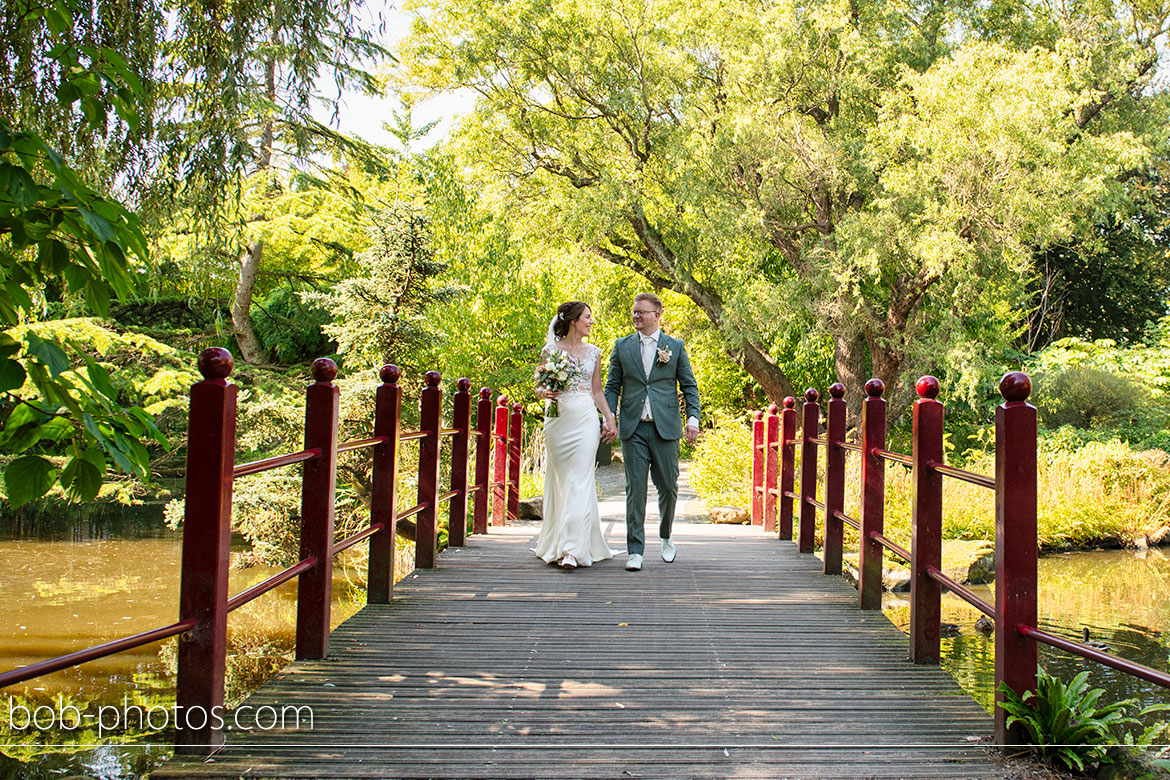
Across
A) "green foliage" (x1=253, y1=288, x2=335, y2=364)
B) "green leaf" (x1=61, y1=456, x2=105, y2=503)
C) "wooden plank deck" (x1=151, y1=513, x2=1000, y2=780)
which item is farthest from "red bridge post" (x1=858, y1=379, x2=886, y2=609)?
"green foliage" (x1=253, y1=288, x2=335, y2=364)

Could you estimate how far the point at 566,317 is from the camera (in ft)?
21.4

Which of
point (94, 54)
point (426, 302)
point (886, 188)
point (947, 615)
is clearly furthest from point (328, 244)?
A: point (94, 54)

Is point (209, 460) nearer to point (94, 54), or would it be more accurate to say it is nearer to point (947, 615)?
point (94, 54)

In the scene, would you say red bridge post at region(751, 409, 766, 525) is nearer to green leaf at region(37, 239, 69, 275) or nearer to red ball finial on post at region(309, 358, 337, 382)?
red ball finial on post at region(309, 358, 337, 382)

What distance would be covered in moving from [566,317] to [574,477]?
1.14 meters

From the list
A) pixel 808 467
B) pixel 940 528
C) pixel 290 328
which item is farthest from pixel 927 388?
pixel 290 328

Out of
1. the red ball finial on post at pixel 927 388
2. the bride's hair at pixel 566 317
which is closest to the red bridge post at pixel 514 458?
the bride's hair at pixel 566 317

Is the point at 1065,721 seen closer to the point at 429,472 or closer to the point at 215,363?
the point at 215,363

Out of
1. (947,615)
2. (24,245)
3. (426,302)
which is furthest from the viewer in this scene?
(426,302)

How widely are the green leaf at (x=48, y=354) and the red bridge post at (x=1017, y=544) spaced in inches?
112

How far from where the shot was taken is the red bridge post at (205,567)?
119 inches

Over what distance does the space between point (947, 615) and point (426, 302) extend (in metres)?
8.06

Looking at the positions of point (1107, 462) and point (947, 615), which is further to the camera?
point (1107, 462)

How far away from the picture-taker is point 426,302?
13.3m
